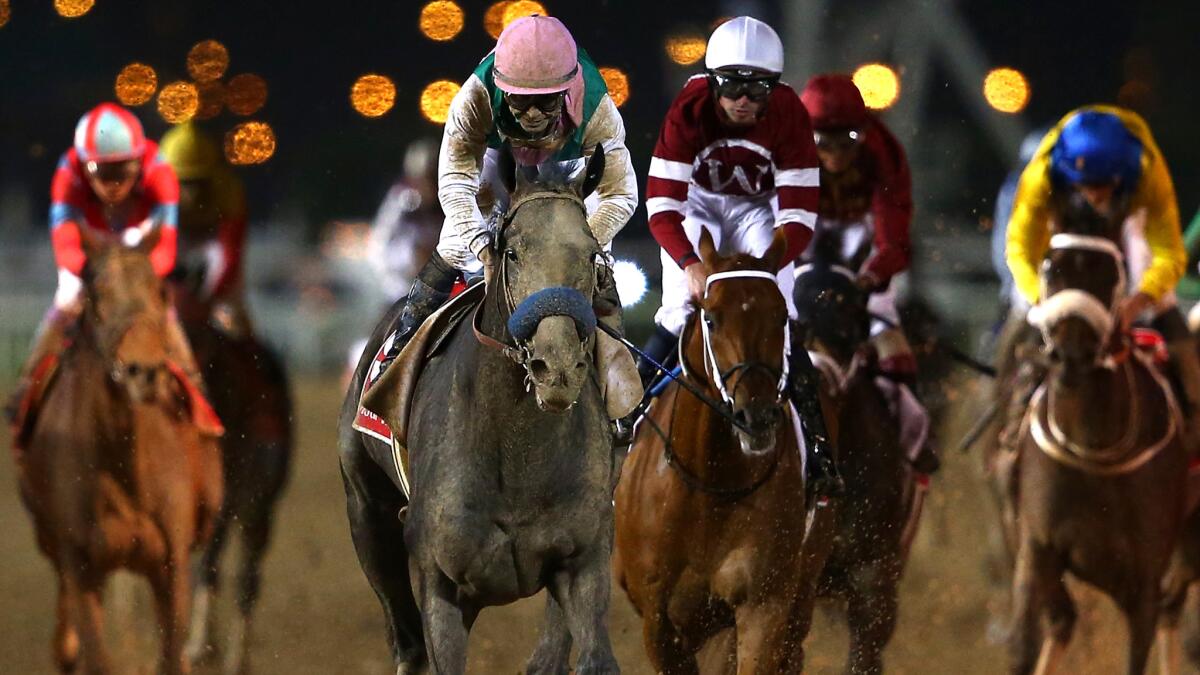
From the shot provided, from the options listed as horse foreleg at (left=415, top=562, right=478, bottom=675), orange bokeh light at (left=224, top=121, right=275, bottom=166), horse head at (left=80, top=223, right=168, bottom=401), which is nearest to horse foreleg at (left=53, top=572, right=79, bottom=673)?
horse head at (left=80, top=223, right=168, bottom=401)

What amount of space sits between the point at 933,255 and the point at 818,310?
12.4 meters

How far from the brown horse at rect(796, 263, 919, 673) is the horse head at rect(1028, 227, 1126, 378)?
0.68 meters

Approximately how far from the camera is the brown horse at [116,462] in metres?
7.39

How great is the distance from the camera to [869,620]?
7.45m

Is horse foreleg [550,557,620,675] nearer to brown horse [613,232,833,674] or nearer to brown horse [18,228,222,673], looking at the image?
brown horse [613,232,833,674]

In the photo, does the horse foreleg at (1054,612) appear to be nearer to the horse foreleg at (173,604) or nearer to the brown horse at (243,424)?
the horse foreleg at (173,604)

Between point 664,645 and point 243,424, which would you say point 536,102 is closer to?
point 664,645

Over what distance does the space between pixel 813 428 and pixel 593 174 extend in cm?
176

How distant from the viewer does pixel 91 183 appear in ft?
28.2

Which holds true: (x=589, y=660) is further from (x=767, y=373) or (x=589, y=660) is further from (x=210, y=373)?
(x=210, y=373)

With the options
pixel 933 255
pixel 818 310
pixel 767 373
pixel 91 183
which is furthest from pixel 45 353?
pixel 933 255

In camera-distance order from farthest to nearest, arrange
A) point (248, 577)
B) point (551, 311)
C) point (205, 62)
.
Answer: point (205, 62), point (248, 577), point (551, 311)

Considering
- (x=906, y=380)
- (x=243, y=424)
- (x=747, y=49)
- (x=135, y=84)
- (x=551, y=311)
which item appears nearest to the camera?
(x=551, y=311)

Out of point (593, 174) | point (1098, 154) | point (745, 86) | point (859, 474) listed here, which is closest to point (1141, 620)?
point (859, 474)
